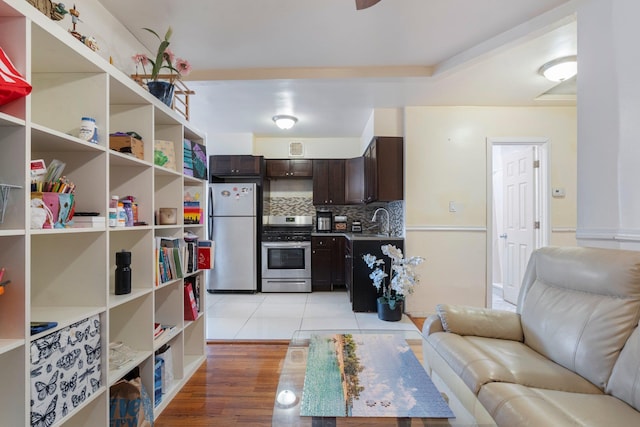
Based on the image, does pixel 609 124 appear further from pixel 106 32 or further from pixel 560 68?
pixel 106 32

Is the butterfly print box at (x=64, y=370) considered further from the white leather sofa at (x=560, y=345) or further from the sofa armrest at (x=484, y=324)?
the sofa armrest at (x=484, y=324)

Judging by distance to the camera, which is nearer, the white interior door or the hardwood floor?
the hardwood floor

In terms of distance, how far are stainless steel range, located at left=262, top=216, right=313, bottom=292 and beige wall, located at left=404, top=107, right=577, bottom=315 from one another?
166cm

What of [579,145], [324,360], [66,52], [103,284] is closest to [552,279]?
[579,145]

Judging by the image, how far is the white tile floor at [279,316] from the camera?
295cm

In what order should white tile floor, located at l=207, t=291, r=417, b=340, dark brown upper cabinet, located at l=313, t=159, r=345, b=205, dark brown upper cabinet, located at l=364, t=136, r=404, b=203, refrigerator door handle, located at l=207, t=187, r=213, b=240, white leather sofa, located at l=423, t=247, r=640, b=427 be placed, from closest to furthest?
1. white leather sofa, located at l=423, t=247, r=640, b=427
2. white tile floor, located at l=207, t=291, r=417, b=340
3. dark brown upper cabinet, located at l=364, t=136, r=404, b=203
4. refrigerator door handle, located at l=207, t=187, r=213, b=240
5. dark brown upper cabinet, located at l=313, t=159, r=345, b=205

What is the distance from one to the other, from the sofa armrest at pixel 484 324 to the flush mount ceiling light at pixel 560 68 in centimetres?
220

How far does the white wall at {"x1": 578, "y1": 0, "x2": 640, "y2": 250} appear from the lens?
1583 mm

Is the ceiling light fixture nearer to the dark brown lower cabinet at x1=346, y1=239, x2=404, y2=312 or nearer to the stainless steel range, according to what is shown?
the stainless steel range

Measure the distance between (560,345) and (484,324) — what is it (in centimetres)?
38

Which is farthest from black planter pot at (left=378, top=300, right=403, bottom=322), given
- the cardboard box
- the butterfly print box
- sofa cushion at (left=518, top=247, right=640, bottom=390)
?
the cardboard box

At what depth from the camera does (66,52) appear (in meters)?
1.18

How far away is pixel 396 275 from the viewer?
316cm

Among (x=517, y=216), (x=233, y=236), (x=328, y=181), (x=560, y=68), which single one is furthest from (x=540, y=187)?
(x=233, y=236)
